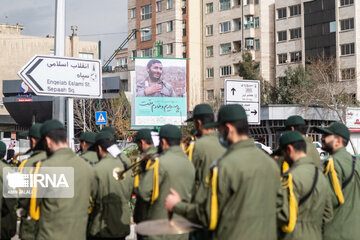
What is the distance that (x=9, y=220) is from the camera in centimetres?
743

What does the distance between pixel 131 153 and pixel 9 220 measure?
16.6 metres

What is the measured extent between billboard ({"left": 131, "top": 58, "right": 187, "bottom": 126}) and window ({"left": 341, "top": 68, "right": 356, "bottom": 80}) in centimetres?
2889

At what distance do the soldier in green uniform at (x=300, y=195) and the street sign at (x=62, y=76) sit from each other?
15.8 ft

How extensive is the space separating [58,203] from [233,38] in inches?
2482

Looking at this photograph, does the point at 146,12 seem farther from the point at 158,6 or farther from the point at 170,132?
the point at 170,132

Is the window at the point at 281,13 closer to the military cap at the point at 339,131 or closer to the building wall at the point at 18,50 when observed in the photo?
the building wall at the point at 18,50

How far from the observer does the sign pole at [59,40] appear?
34.9 feet

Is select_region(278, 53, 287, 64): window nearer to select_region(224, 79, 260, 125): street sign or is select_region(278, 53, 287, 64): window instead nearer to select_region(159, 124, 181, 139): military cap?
select_region(224, 79, 260, 125): street sign

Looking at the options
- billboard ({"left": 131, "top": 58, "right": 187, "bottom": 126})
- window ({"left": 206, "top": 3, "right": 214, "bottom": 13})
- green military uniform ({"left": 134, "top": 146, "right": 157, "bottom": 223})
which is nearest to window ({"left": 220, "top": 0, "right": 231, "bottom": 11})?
window ({"left": 206, "top": 3, "right": 214, "bottom": 13})

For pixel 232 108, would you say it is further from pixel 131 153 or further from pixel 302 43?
pixel 302 43

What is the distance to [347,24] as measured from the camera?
5903cm

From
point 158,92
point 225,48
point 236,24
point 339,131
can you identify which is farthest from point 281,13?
point 339,131

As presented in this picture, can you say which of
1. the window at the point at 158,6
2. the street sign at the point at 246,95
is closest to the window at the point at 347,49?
the window at the point at 158,6

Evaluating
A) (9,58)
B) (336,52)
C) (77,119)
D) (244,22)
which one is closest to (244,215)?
(77,119)
